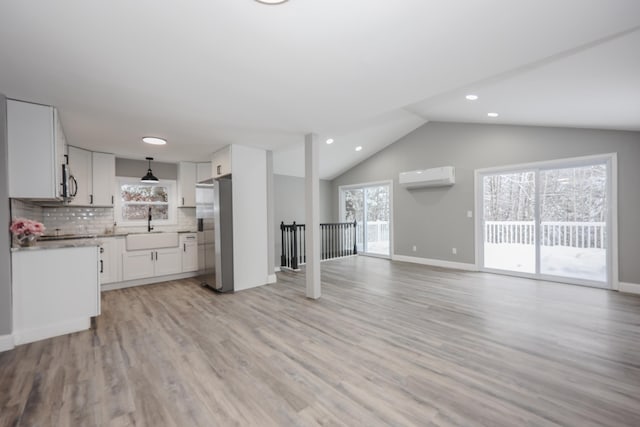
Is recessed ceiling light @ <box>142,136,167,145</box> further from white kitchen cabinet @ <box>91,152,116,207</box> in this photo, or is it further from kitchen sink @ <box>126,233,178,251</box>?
kitchen sink @ <box>126,233,178,251</box>

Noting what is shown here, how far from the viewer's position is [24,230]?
2.73 m

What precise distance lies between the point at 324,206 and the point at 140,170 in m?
4.97

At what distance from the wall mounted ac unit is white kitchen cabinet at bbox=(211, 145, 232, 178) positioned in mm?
4186

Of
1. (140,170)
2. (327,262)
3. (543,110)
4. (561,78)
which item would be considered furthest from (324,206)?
(561,78)

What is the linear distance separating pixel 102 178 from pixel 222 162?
2.12 m

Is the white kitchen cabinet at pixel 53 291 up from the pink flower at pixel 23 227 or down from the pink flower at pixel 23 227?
down

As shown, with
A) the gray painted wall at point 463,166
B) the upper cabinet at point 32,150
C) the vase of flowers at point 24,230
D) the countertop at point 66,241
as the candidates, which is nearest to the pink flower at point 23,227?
the vase of flowers at point 24,230

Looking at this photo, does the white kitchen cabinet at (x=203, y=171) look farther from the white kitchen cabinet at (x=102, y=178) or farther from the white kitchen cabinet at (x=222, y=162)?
the white kitchen cabinet at (x=102, y=178)

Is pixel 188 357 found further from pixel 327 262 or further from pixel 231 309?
pixel 327 262

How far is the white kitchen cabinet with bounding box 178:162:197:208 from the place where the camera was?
5.70 meters

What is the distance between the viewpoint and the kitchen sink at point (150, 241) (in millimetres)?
4770

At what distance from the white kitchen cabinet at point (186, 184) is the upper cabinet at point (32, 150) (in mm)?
2734

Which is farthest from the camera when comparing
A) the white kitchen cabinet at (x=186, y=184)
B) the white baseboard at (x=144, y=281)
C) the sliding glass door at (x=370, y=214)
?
the sliding glass door at (x=370, y=214)

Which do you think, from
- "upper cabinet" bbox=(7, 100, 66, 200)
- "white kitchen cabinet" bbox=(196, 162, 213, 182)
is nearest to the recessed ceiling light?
"upper cabinet" bbox=(7, 100, 66, 200)
